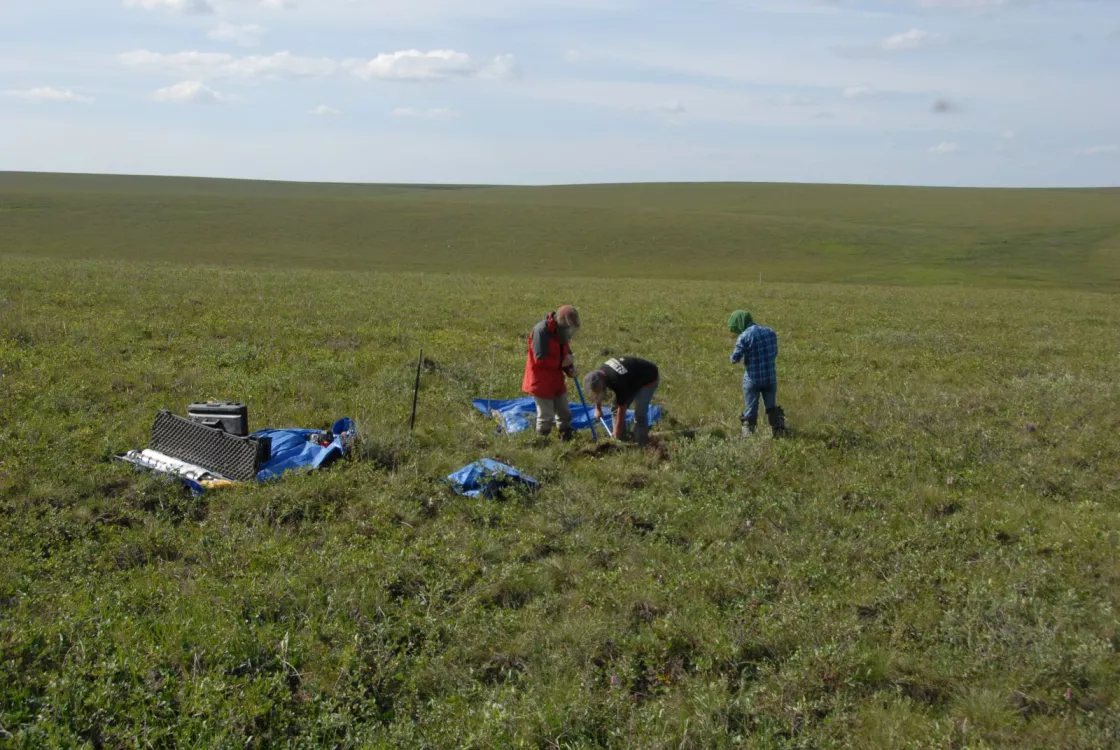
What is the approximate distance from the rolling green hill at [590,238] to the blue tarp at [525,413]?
36.9 meters

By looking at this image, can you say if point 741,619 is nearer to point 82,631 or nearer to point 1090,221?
point 82,631

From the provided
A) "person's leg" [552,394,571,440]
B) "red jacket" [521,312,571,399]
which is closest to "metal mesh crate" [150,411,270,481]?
"red jacket" [521,312,571,399]

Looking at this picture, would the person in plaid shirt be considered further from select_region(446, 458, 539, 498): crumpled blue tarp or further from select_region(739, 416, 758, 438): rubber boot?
select_region(446, 458, 539, 498): crumpled blue tarp

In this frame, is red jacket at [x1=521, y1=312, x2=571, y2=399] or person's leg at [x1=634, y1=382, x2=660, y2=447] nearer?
person's leg at [x1=634, y1=382, x2=660, y2=447]

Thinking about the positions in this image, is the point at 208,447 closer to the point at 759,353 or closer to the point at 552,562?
the point at 552,562

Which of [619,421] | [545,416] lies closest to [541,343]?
[545,416]

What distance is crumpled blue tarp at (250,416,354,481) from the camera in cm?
771

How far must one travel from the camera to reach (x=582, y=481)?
26.4ft

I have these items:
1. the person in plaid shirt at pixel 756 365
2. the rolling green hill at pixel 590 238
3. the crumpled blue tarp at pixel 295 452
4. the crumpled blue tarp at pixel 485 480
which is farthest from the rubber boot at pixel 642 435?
the rolling green hill at pixel 590 238

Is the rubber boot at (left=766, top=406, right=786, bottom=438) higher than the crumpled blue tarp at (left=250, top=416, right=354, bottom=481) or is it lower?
higher

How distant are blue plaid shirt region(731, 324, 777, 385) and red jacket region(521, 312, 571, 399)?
198 centimetres

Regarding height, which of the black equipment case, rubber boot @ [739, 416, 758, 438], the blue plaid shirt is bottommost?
rubber boot @ [739, 416, 758, 438]

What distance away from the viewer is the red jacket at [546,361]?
9367 millimetres

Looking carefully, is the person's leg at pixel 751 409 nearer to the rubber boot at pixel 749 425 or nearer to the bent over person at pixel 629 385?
the rubber boot at pixel 749 425
